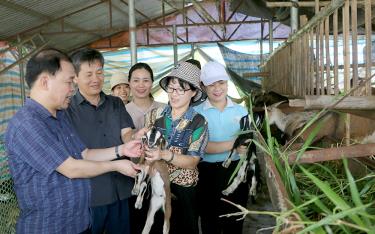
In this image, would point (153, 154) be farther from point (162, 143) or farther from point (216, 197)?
point (216, 197)

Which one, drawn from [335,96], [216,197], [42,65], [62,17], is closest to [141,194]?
[216,197]

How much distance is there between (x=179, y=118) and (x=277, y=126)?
860mm

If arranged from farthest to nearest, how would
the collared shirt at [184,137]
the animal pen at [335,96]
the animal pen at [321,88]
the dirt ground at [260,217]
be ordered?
1. the dirt ground at [260,217]
2. the collared shirt at [184,137]
3. the animal pen at [321,88]
4. the animal pen at [335,96]

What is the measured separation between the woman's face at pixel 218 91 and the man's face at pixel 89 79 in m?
0.80

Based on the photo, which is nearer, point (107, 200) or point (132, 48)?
point (107, 200)

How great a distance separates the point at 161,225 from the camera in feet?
8.23

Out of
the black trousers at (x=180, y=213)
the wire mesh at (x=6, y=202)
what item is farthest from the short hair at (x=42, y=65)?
the black trousers at (x=180, y=213)

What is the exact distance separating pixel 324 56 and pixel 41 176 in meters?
2.58

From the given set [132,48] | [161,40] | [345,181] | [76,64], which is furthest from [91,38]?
[345,181]

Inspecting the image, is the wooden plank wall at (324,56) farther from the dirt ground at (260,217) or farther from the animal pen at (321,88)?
the dirt ground at (260,217)

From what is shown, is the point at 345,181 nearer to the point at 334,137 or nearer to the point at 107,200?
the point at 334,137

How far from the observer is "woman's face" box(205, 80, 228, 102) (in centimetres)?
284

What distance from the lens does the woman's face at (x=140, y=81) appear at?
320cm

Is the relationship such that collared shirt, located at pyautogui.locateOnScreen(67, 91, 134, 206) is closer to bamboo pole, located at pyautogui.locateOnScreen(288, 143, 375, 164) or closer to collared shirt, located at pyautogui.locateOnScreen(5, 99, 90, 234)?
collared shirt, located at pyautogui.locateOnScreen(5, 99, 90, 234)
